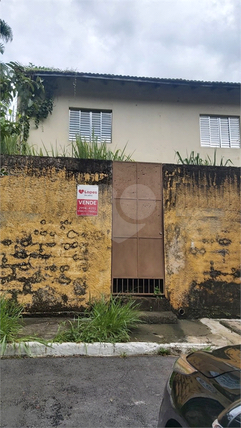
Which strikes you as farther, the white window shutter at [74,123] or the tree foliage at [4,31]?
the white window shutter at [74,123]

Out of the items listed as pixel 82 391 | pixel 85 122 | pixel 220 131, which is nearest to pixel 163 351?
pixel 82 391

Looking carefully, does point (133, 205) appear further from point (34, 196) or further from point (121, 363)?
point (121, 363)

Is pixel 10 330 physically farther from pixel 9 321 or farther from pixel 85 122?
pixel 85 122

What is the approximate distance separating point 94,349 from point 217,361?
2.43 metres

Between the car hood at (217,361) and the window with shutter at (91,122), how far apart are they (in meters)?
8.88

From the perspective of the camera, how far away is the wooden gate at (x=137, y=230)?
5363 mm

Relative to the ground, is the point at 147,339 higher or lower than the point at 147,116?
lower

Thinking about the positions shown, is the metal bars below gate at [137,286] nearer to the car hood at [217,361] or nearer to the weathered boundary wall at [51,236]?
the weathered boundary wall at [51,236]

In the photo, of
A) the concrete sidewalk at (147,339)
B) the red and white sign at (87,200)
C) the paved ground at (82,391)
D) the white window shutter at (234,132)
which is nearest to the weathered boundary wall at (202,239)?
the concrete sidewalk at (147,339)

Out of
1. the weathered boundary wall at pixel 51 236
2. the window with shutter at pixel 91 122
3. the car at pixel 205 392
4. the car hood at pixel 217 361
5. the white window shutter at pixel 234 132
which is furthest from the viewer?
the white window shutter at pixel 234 132

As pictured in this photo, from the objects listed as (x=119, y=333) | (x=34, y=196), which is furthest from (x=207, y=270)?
(x=34, y=196)

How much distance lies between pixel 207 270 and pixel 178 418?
4080 mm

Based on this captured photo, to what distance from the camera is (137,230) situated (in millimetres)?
5473

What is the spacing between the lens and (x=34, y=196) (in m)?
5.32
